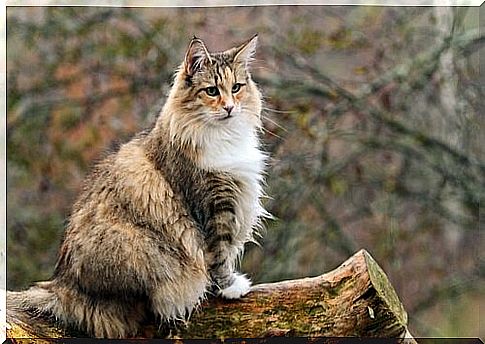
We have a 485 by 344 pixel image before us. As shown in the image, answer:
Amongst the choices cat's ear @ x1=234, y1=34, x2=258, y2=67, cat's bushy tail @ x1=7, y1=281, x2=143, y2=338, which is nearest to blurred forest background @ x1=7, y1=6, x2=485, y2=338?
cat's ear @ x1=234, y1=34, x2=258, y2=67

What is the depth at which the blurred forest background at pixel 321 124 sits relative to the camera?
6.47ft

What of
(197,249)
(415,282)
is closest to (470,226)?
(415,282)

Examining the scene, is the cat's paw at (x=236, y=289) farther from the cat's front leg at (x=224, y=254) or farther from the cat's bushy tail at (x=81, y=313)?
the cat's bushy tail at (x=81, y=313)

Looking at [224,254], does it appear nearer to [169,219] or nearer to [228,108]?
[169,219]

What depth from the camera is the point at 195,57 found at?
73.2 inches

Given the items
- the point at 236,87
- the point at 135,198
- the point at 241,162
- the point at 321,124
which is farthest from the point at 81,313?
the point at 321,124

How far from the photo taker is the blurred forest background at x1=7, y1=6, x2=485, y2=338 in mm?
1973

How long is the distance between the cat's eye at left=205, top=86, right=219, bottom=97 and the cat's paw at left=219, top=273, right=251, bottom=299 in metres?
0.39

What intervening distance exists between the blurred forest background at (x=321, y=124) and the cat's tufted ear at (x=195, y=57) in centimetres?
10

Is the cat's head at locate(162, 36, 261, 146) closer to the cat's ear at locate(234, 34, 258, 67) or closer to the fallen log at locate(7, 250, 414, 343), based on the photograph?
the cat's ear at locate(234, 34, 258, 67)

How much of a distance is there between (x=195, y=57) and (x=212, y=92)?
0.09m

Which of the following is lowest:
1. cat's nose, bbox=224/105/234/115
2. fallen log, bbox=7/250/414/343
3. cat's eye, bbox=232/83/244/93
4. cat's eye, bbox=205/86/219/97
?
fallen log, bbox=7/250/414/343

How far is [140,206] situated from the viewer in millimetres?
1803

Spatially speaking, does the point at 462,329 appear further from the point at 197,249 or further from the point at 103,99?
the point at 103,99
